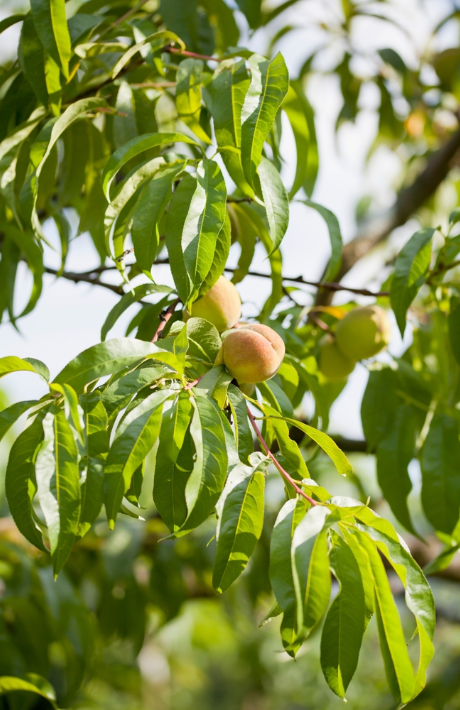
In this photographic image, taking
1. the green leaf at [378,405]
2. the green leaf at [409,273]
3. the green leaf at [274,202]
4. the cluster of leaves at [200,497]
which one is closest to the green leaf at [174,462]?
the cluster of leaves at [200,497]

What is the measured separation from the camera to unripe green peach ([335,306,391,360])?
3.55 feet

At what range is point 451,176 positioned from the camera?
238 cm

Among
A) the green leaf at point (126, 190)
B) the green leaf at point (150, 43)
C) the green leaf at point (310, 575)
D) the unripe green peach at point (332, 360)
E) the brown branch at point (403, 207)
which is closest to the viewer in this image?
the green leaf at point (310, 575)

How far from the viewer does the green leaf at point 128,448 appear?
51 cm

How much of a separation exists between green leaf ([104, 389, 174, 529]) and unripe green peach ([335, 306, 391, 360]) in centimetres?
61

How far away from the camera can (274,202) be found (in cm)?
68

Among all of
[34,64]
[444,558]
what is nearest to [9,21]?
[34,64]

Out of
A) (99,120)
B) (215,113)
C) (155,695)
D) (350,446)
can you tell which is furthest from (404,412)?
(155,695)

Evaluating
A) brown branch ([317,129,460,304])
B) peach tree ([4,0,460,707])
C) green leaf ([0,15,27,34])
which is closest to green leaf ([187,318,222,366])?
peach tree ([4,0,460,707])

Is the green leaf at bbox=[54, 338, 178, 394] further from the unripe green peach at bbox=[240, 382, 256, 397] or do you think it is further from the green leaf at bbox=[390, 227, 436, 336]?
the green leaf at bbox=[390, 227, 436, 336]

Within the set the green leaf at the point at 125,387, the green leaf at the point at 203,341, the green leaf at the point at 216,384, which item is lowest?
the green leaf at the point at 216,384

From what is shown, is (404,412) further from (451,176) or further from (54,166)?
(451,176)

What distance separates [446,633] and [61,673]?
5.27 metres

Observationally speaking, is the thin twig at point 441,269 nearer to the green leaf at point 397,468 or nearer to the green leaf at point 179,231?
the green leaf at point 397,468
